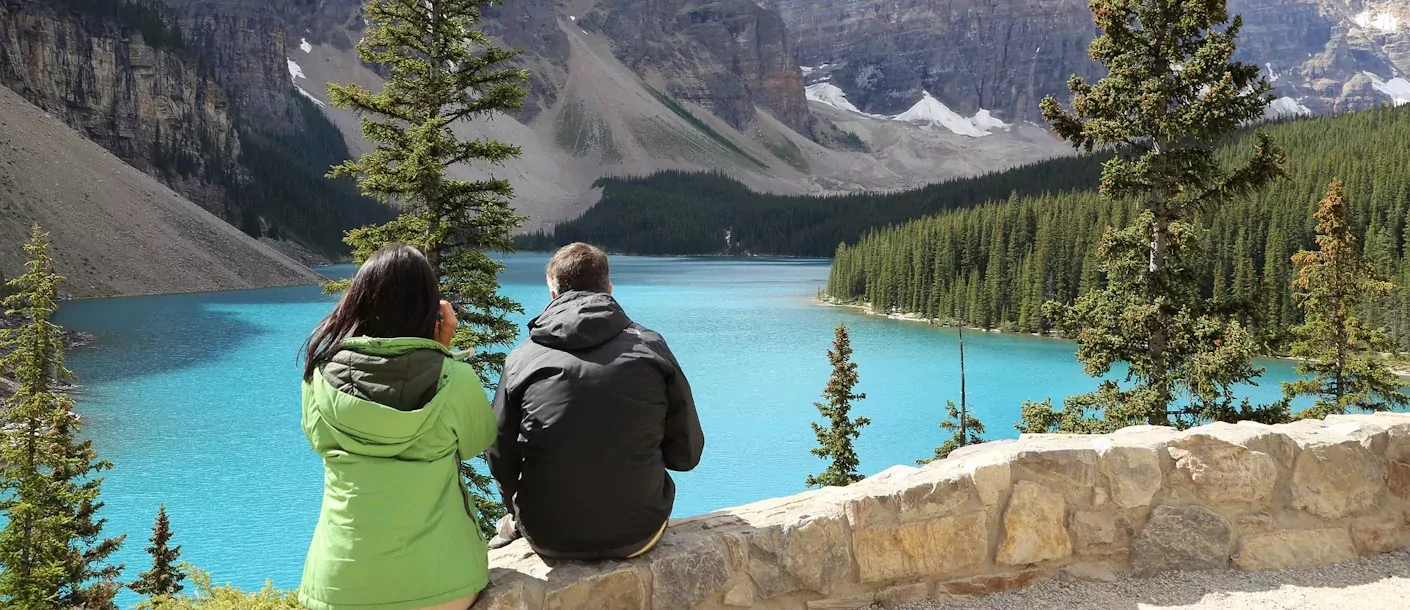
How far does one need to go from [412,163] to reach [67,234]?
3144 inches

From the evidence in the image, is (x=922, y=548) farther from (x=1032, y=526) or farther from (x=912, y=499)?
(x=1032, y=526)

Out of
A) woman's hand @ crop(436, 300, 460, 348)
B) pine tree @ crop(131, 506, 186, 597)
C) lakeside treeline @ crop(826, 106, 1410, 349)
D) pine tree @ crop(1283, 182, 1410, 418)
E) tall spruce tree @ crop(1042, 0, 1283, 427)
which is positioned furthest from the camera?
lakeside treeline @ crop(826, 106, 1410, 349)

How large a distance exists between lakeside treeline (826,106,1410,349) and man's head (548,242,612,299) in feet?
195

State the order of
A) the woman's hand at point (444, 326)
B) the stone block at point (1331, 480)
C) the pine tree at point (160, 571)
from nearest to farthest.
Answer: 1. the woman's hand at point (444, 326)
2. the stone block at point (1331, 480)
3. the pine tree at point (160, 571)

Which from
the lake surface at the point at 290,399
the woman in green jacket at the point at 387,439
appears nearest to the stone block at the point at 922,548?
the woman in green jacket at the point at 387,439

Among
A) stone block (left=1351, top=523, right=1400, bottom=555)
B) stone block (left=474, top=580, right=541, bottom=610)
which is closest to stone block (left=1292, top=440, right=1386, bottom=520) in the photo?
stone block (left=1351, top=523, right=1400, bottom=555)

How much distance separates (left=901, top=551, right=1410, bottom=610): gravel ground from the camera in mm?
5180

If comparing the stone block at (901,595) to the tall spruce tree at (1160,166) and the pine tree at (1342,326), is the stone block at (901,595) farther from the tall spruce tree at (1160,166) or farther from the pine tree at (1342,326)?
the pine tree at (1342,326)

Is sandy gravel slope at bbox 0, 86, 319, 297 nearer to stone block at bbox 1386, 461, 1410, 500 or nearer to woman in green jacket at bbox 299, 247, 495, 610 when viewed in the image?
woman in green jacket at bbox 299, 247, 495, 610

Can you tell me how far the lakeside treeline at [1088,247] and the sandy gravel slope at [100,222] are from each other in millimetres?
66620

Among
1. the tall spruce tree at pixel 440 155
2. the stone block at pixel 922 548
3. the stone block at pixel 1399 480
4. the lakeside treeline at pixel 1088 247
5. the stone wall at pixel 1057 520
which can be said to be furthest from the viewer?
the lakeside treeline at pixel 1088 247

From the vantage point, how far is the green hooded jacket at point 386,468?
359 cm

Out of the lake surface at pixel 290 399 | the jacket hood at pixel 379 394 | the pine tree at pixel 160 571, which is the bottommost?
the lake surface at pixel 290 399

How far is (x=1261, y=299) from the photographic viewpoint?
43.7 feet
